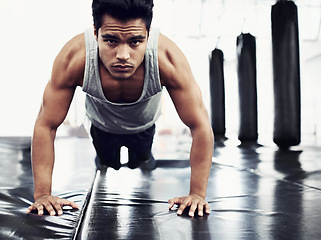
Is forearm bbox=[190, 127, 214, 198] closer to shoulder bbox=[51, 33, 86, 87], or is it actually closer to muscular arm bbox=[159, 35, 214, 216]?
muscular arm bbox=[159, 35, 214, 216]

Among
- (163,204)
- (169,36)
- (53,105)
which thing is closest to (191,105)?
(163,204)

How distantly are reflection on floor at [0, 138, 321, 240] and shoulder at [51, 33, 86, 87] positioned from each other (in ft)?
1.65

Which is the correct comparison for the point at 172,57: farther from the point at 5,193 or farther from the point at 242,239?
the point at 5,193

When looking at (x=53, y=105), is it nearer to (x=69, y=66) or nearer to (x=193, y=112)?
(x=69, y=66)

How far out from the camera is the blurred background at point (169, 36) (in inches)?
285

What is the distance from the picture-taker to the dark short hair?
1.12 meters

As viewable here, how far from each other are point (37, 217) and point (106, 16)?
73 centimetres

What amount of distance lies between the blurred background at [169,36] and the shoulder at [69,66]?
456 centimetres

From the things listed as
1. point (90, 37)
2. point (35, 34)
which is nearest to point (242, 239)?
point (90, 37)

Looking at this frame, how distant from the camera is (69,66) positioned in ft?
4.37

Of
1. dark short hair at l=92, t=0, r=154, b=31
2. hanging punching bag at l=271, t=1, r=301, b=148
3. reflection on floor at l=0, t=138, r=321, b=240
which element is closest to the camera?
reflection on floor at l=0, t=138, r=321, b=240

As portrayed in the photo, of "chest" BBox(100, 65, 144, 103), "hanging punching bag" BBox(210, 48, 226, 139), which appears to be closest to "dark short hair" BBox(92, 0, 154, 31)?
"chest" BBox(100, 65, 144, 103)

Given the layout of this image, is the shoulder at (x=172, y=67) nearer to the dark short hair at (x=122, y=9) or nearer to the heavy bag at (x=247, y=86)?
the dark short hair at (x=122, y=9)

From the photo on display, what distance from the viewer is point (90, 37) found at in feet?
4.53
